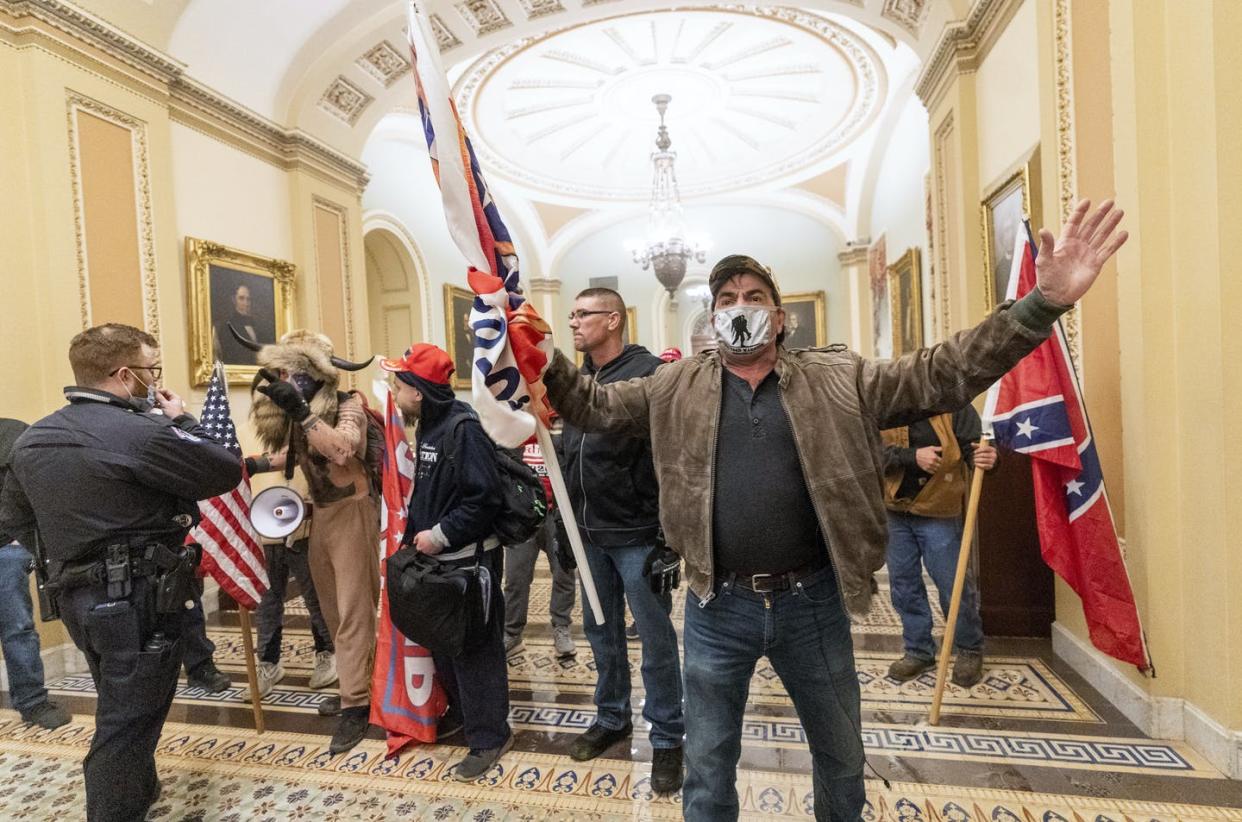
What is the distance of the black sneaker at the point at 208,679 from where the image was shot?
3.74 metres

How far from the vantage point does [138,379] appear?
2469mm

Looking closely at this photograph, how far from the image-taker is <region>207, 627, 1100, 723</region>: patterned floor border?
10.1 feet

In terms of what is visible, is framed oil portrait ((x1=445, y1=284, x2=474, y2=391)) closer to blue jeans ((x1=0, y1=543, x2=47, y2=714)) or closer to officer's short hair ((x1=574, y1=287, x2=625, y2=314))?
blue jeans ((x1=0, y1=543, x2=47, y2=714))

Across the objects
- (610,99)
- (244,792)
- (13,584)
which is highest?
(610,99)

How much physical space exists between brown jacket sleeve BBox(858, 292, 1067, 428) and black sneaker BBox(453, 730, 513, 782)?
2172mm

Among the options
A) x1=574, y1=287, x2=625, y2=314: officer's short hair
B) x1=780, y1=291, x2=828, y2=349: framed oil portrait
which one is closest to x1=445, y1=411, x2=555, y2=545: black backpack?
x1=574, y1=287, x2=625, y2=314: officer's short hair

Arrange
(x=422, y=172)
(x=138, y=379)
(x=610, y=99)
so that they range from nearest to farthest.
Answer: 1. (x=138, y=379)
2. (x=610, y=99)
3. (x=422, y=172)

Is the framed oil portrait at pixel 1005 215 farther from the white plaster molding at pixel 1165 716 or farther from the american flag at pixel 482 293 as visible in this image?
the american flag at pixel 482 293

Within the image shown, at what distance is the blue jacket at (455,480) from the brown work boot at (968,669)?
8.16 ft

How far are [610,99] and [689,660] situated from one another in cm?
884

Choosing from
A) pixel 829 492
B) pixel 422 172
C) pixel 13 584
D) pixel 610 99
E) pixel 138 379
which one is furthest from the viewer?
pixel 422 172

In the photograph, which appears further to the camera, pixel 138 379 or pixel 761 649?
pixel 138 379

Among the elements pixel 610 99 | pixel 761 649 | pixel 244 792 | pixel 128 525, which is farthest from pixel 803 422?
pixel 610 99

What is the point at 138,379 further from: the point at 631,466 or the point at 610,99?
the point at 610,99
